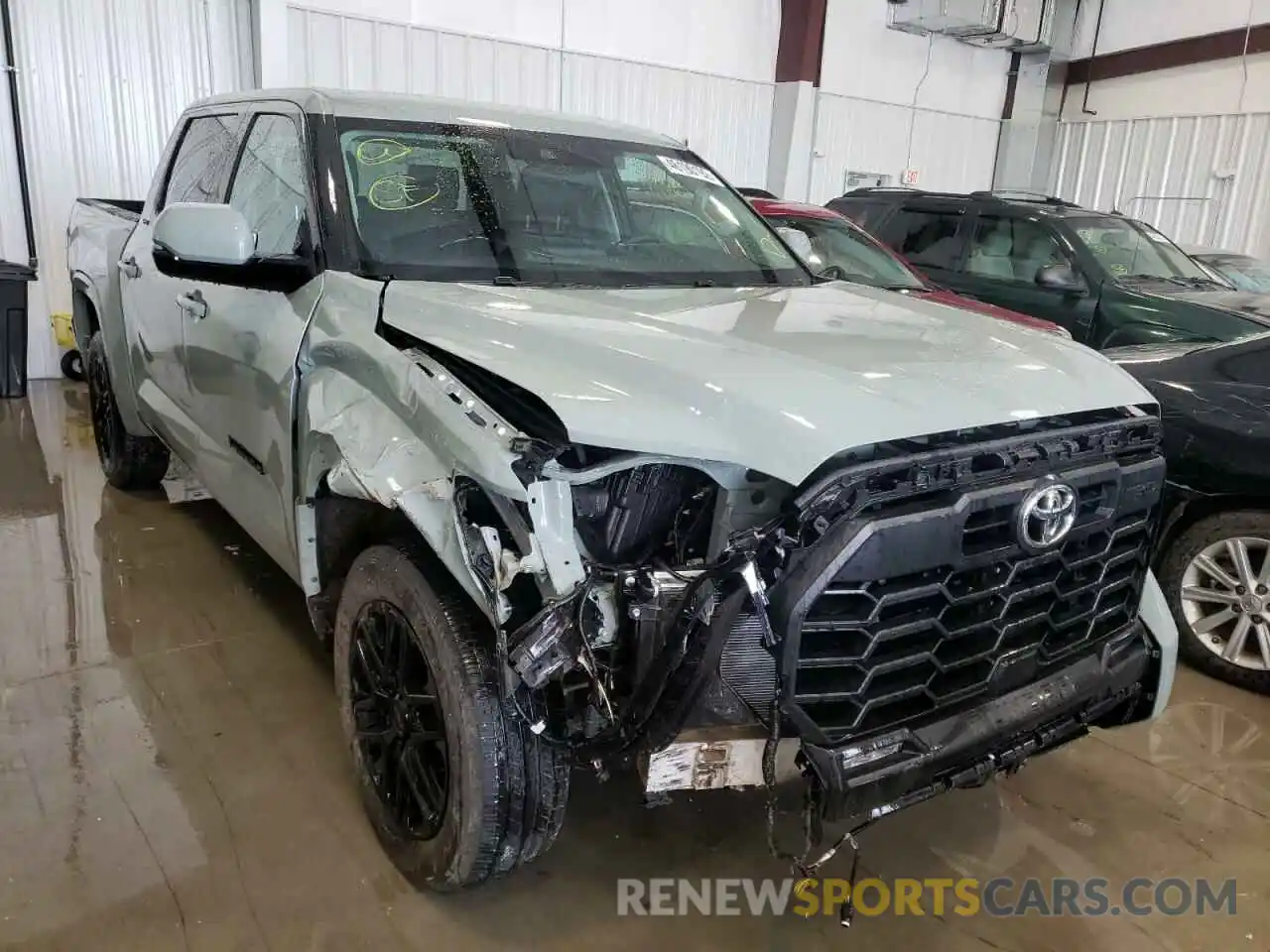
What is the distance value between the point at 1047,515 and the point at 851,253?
476 centimetres

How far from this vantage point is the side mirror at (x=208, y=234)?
2340 millimetres

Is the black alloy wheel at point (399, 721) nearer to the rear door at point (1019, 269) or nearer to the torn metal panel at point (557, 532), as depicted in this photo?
the torn metal panel at point (557, 532)

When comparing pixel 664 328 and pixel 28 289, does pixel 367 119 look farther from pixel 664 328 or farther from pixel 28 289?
pixel 28 289

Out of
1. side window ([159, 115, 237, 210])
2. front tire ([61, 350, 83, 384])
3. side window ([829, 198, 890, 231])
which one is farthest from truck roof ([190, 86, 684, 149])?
front tire ([61, 350, 83, 384])

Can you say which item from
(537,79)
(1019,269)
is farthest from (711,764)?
(537,79)

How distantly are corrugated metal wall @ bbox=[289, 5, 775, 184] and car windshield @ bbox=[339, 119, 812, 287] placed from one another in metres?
4.09

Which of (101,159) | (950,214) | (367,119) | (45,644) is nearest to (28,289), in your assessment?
(101,159)

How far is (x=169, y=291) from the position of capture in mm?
3279

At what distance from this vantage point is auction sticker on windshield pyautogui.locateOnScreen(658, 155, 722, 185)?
3258 millimetres

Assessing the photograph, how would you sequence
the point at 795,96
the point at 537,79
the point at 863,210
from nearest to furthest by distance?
the point at 863,210, the point at 537,79, the point at 795,96

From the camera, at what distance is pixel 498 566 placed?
5.59ft

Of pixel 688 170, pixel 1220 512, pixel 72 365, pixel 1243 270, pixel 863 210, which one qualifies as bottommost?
pixel 72 365

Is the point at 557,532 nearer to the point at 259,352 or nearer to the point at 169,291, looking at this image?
the point at 259,352

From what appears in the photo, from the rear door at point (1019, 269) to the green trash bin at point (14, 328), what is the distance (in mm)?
6689
